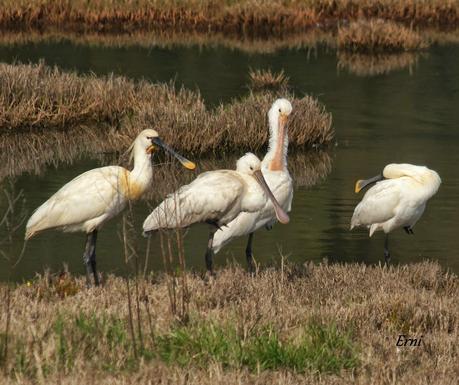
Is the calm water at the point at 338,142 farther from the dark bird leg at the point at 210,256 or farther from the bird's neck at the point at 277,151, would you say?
the dark bird leg at the point at 210,256

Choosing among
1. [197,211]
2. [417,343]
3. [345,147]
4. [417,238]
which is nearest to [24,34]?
[345,147]

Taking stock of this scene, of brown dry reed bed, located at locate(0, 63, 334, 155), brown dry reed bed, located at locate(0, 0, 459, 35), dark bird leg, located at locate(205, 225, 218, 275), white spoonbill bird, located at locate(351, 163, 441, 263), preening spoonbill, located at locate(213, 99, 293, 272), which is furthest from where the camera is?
brown dry reed bed, located at locate(0, 0, 459, 35)

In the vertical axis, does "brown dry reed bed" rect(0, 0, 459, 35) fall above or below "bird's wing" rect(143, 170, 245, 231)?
below

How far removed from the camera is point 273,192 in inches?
448

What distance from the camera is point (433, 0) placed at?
34.2 m

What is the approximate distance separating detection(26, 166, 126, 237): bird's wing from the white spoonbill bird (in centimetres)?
265

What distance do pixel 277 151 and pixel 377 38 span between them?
17.6 m

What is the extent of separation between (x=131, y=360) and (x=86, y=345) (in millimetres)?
292

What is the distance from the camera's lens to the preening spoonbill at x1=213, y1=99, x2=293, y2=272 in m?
11.1

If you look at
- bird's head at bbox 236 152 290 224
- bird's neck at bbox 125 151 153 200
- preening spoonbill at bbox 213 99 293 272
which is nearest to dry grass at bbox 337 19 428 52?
preening spoonbill at bbox 213 99 293 272

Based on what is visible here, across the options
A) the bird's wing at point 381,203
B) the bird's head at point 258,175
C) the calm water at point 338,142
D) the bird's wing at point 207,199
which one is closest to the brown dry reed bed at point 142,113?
the calm water at point 338,142

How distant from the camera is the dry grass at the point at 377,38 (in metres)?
29.4

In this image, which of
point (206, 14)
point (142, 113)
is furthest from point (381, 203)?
point (206, 14)

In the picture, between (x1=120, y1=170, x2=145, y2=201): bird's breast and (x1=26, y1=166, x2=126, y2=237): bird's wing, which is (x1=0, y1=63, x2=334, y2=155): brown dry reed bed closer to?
(x1=120, y1=170, x2=145, y2=201): bird's breast
